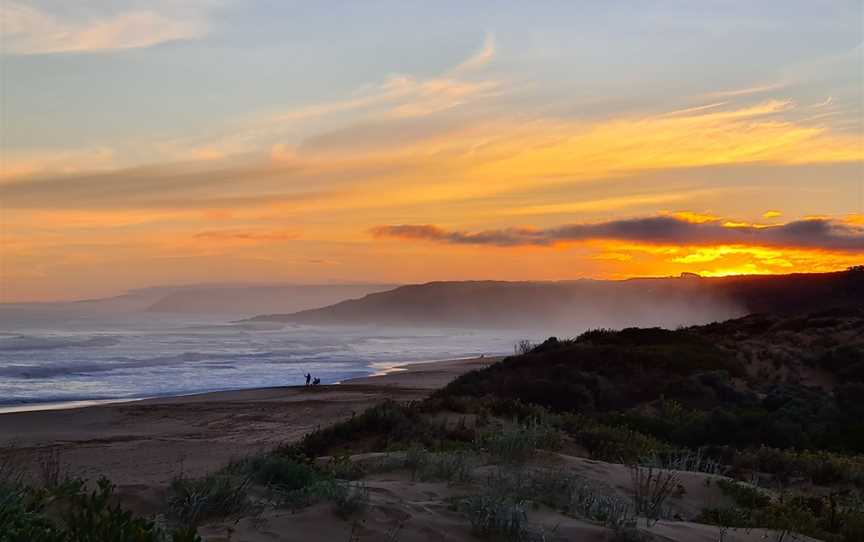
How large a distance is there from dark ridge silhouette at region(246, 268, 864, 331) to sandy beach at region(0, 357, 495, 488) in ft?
151

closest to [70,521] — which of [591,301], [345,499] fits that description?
[345,499]

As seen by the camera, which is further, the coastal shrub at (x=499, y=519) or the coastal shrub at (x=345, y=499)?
the coastal shrub at (x=345, y=499)

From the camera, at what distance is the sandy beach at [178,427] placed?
592 inches

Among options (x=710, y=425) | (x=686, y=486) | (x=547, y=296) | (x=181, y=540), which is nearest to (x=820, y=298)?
(x=710, y=425)

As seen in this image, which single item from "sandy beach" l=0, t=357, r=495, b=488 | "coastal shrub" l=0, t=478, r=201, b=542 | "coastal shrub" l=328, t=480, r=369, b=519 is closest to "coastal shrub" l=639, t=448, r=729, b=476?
"coastal shrub" l=328, t=480, r=369, b=519

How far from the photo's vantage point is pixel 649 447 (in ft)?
34.3

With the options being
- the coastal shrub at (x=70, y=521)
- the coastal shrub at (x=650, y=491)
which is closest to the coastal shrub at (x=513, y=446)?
the coastal shrub at (x=650, y=491)

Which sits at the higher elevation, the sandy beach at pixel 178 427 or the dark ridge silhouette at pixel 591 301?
the dark ridge silhouette at pixel 591 301

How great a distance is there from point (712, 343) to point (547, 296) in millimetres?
140290

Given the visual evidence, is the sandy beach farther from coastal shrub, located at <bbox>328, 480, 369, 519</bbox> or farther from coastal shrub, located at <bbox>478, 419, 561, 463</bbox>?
coastal shrub, located at <bbox>328, 480, 369, 519</bbox>

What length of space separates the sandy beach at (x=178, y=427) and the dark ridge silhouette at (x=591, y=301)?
151ft

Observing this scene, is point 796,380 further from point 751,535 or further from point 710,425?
point 751,535

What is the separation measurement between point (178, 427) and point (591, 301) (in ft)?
444

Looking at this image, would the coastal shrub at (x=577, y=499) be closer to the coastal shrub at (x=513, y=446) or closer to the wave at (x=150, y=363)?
the coastal shrub at (x=513, y=446)
